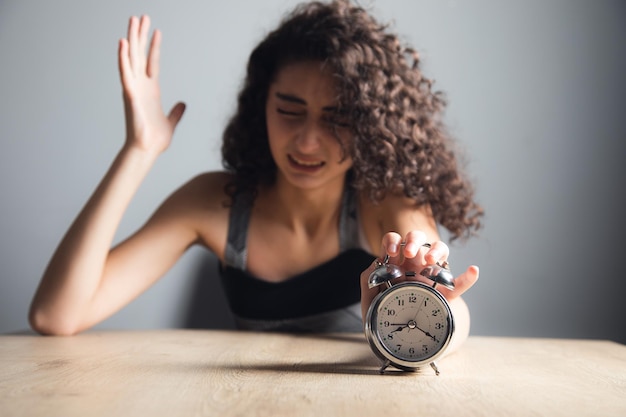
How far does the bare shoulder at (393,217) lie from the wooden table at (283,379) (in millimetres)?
351

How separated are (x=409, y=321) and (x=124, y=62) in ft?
3.49

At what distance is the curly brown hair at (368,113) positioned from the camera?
186 cm

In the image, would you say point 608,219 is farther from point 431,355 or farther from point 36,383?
point 36,383

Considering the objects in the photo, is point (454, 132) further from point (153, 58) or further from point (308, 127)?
point (153, 58)

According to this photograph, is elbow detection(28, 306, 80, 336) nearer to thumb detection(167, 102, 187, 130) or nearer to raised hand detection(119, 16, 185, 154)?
raised hand detection(119, 16, 185, 154)

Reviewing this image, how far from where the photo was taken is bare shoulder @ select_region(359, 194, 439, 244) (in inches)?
75.1

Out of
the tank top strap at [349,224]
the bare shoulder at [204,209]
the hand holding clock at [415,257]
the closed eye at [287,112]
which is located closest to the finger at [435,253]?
the hand holding clock at [415,257]

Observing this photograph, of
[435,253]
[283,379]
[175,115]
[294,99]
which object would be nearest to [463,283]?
[435,253]

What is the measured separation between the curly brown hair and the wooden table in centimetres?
50

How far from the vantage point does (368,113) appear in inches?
72.5

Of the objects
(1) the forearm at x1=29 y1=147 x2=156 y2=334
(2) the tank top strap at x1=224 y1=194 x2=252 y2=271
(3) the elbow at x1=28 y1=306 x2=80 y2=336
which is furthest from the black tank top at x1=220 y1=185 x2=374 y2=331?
(3) the elbow at x1=28 y1=306 x2=80 y2=336

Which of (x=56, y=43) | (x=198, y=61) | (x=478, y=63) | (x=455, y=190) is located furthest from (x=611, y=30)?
(x=56, y=43)

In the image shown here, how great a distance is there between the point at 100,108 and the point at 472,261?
4.97ft

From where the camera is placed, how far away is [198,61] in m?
2.70
